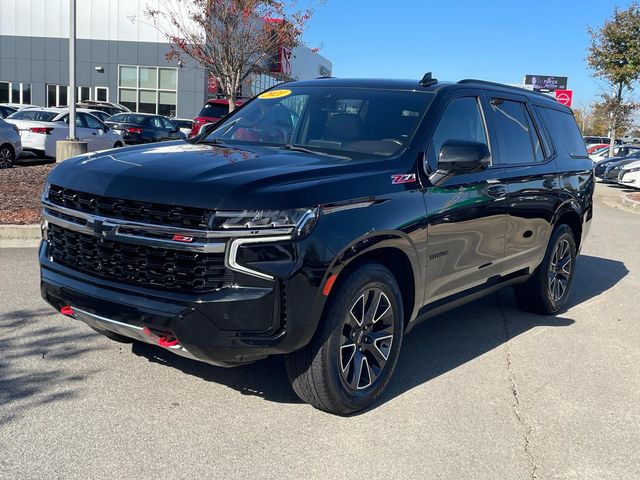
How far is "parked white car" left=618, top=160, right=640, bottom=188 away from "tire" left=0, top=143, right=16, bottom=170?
1806 centimetres

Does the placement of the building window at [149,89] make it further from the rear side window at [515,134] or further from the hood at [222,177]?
the hood at [222,177]

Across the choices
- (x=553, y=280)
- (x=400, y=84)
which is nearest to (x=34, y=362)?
(x=400, y=84)

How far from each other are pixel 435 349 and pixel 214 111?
55.2 feet

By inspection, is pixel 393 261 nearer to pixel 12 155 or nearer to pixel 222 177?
pixel 222 177

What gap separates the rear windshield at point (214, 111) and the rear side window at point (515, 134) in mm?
15655

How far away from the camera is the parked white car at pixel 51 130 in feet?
54.4

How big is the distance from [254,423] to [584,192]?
4.48m

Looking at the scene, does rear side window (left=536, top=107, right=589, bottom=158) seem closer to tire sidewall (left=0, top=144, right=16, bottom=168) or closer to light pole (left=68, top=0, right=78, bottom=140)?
light pole (left=68, top=0, right=78, bottom=140)

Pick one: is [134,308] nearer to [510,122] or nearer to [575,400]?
[575,400]

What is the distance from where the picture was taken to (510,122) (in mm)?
5410

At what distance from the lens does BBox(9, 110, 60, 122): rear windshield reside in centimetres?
1730

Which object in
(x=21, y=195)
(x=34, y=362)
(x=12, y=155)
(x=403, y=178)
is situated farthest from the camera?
(x=12, y=155)

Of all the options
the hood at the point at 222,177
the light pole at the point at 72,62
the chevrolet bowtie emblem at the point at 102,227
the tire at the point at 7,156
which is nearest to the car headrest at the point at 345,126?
the hood at the point at 222,177

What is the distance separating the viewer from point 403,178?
158 inches
